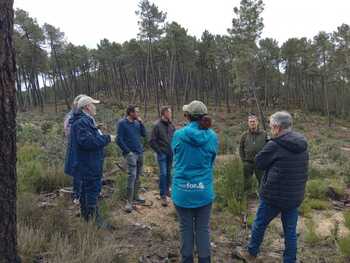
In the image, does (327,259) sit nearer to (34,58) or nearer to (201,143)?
(201,143)

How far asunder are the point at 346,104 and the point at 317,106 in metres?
4.42

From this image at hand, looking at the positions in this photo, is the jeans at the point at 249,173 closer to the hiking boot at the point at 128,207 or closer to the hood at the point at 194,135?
the hiking boot at the point at 128,207

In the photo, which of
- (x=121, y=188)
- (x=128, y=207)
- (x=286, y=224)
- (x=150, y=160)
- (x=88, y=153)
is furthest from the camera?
(x=150, y=160)

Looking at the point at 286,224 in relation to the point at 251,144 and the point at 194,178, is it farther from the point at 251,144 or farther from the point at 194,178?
the point at 251,144

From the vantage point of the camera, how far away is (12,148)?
2943 millimetres

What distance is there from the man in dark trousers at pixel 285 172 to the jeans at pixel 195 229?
35.8 inches

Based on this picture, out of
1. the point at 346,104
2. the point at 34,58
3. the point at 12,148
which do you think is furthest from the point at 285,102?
the point at 12,148

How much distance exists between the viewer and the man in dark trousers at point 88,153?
4.70 metres

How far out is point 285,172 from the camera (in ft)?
13.9

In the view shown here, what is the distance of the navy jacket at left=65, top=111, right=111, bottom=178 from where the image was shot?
468cm

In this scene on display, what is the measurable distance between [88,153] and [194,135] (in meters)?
1.71

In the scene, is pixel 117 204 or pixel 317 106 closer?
pixel 117 204

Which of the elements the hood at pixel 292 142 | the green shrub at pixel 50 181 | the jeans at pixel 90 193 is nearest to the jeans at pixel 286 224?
the hood at pixel 292 142

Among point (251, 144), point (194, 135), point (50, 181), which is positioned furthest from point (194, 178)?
point (50, 181)
